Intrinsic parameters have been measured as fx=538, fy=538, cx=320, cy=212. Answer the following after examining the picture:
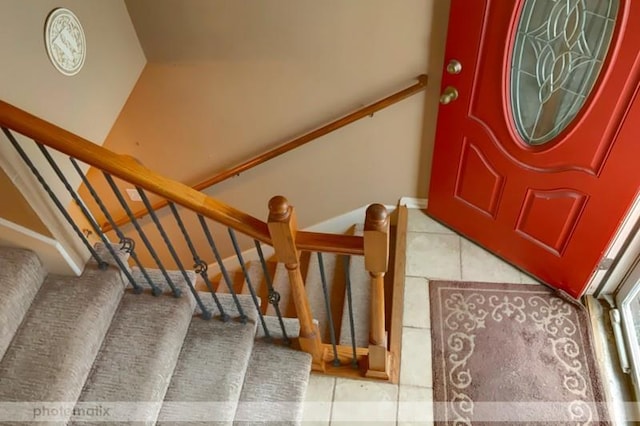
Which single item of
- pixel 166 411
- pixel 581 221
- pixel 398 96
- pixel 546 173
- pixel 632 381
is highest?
pixel 398 96

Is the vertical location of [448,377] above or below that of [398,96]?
below

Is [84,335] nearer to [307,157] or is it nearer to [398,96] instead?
[307,157]

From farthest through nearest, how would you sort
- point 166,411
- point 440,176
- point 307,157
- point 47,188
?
1. point 307,157
2. point 440,176
3. point 166,411
4. point 47,188

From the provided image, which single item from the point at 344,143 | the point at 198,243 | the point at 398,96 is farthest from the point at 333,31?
the point at 198,243

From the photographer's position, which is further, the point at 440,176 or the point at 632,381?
the point at 440,176

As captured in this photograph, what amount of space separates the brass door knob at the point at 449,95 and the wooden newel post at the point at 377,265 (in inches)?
40.0

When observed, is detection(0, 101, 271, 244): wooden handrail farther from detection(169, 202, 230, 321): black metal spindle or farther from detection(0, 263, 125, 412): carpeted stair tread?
detection(0, 263, 125, 412): carpeted stair tread

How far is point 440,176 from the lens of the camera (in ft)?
9.33

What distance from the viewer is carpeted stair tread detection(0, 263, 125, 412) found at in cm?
193

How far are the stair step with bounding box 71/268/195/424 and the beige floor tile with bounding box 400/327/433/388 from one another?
3.27ft

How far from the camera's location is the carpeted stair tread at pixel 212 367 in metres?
2.06

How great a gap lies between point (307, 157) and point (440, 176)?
0.74m

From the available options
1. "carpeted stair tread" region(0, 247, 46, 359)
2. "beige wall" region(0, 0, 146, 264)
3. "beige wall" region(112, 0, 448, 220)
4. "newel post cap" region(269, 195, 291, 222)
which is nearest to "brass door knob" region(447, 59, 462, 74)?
"beige wall" region(112, 0, 448, 220)

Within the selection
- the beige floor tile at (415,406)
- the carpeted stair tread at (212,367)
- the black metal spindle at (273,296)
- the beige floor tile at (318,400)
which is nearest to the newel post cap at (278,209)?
the black metal spindle at (273,296)
